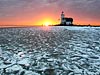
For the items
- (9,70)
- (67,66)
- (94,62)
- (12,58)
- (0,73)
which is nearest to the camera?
(0,73)

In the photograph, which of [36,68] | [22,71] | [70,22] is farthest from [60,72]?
[70,22]

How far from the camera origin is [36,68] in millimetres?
9109

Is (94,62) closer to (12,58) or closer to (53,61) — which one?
(53,61)

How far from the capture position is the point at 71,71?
28.5ft

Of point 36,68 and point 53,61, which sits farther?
point 53,61

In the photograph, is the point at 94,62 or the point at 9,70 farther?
the point at 94,62

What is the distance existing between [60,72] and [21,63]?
2.88 meters

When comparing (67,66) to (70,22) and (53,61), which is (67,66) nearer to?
(53,61)

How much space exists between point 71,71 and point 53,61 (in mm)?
2062

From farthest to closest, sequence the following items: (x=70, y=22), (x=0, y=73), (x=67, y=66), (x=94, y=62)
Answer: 1. (x=70, y=22)
2. (x=94, y=62)
3. (x=67, y=66)
4. (x=0, y=73)

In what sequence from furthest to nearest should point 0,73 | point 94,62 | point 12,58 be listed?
1. point 12,58
2. point 94,62
3. point 0,73

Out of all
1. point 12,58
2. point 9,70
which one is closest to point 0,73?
point 9,70

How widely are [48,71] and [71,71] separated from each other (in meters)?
1.28

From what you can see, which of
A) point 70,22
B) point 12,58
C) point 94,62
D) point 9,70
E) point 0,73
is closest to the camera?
point 0,73
